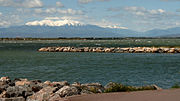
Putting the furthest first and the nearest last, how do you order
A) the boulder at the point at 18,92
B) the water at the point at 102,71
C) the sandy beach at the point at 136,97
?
the water at the point at 102,71
the boulder at the point at 18,92
the sandy beach at the point at 136,97

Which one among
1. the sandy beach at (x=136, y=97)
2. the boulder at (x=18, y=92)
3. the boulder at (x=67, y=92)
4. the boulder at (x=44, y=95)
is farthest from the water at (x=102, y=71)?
the boulder at (x=67, y=92)

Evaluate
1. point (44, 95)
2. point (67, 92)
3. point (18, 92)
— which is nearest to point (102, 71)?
point (18, 92)

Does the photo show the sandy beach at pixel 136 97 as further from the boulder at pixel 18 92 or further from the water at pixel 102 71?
the water at pixel 102 71

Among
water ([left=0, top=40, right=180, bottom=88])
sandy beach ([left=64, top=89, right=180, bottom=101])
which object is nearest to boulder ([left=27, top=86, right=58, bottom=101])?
sandy beach ([left=64, top=89, right=180, bottom=101])

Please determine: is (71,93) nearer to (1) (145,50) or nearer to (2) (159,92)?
(2) (159,92)

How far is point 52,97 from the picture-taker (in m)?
13.3

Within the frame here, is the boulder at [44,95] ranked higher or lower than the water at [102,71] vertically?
higher

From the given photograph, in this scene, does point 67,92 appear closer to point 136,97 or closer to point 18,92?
point 136,97

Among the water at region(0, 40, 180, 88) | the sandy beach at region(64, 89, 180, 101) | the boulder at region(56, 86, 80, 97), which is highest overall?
the boulder at region(56, 86, 80, 97)

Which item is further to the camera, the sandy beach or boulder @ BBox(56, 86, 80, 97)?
boulder @ BBox(56, 86, 80, 97)

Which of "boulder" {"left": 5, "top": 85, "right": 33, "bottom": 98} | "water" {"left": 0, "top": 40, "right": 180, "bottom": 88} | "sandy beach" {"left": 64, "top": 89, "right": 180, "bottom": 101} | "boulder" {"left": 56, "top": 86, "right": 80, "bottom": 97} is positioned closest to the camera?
"sandy beach" {"left": 64, "top": 89, "right": 180, "bottom": 101}

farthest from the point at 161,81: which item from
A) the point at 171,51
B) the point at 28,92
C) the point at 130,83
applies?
the point at 171,51

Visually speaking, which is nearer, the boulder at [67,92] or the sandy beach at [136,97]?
the sandy beach at [136,97]

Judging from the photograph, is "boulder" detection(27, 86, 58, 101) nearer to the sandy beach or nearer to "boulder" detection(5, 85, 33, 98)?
"boulder" detection(5, 85, 33, 98)
